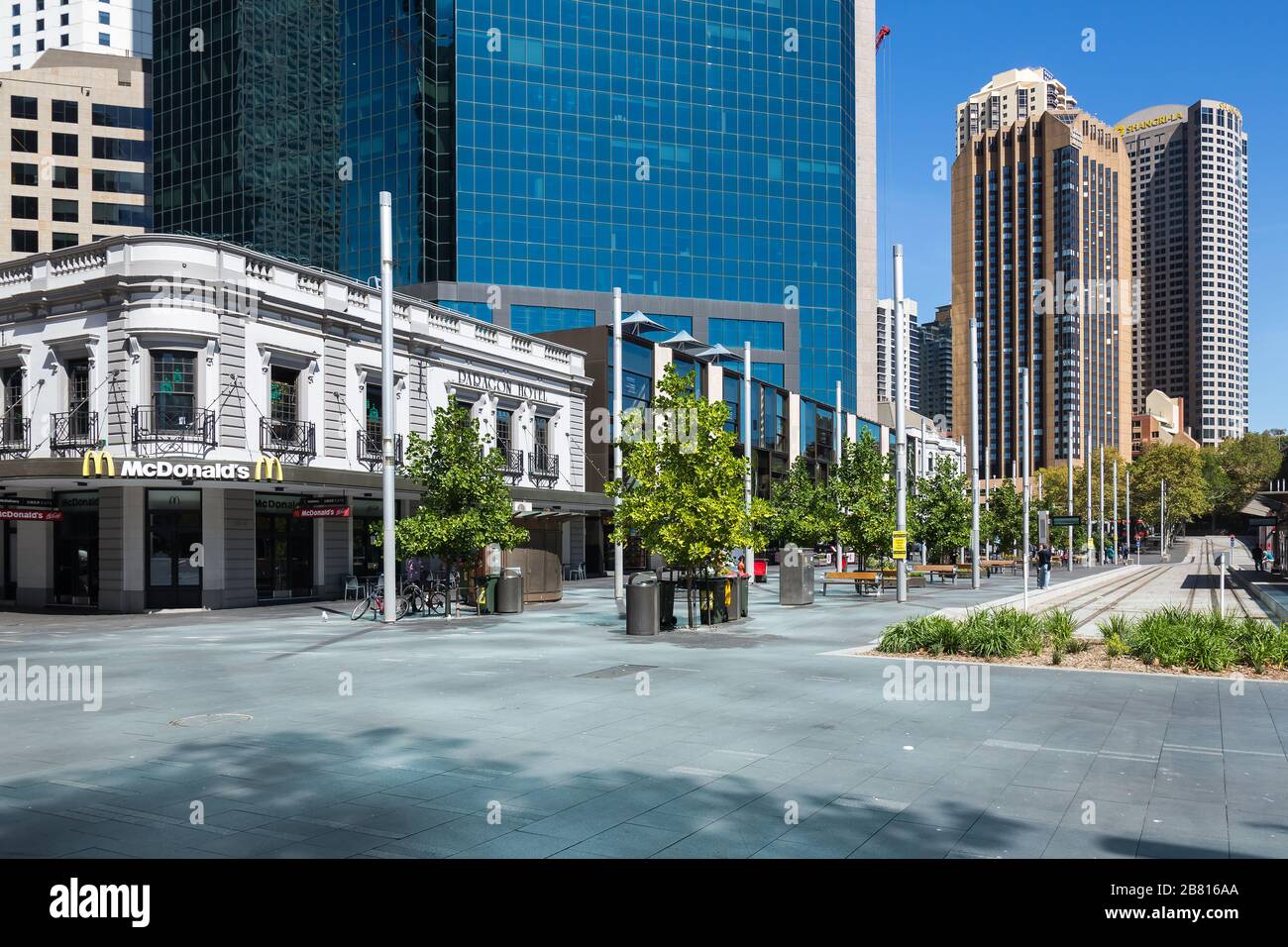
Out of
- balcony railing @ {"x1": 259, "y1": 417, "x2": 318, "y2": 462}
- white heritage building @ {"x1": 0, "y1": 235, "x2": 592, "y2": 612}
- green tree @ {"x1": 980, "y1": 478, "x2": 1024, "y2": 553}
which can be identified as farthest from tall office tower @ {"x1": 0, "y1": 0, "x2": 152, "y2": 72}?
green tree @ {"x1": 980, "y1": 478, "x2": 1024, "y2": 553}

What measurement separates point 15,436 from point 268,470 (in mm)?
9867

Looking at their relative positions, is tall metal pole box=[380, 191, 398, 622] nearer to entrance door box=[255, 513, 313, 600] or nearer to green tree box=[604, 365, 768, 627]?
green tree box=[604, 365, 768, 627]

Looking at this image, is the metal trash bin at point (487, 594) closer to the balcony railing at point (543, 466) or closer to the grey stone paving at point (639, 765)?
the grey stone paving at point (639, 765)

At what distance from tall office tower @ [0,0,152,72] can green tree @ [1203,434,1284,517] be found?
158m

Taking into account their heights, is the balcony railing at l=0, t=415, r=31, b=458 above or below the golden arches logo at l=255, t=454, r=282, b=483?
above

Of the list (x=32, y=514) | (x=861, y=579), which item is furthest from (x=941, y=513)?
(x=32, y=514)

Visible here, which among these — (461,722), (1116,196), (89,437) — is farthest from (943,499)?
(1116,196)

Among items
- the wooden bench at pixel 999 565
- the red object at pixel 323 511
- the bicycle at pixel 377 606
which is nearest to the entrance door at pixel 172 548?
the red object at pixel 323 511

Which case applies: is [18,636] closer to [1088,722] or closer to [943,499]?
[1088,722]

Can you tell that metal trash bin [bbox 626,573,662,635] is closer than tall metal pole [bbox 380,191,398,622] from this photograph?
Yes

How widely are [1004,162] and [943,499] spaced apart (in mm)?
113122

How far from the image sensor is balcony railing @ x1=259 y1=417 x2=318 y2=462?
103ft

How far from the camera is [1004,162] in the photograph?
461 ft

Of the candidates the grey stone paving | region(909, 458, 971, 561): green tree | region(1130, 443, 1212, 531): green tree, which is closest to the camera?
the grey stone paving
